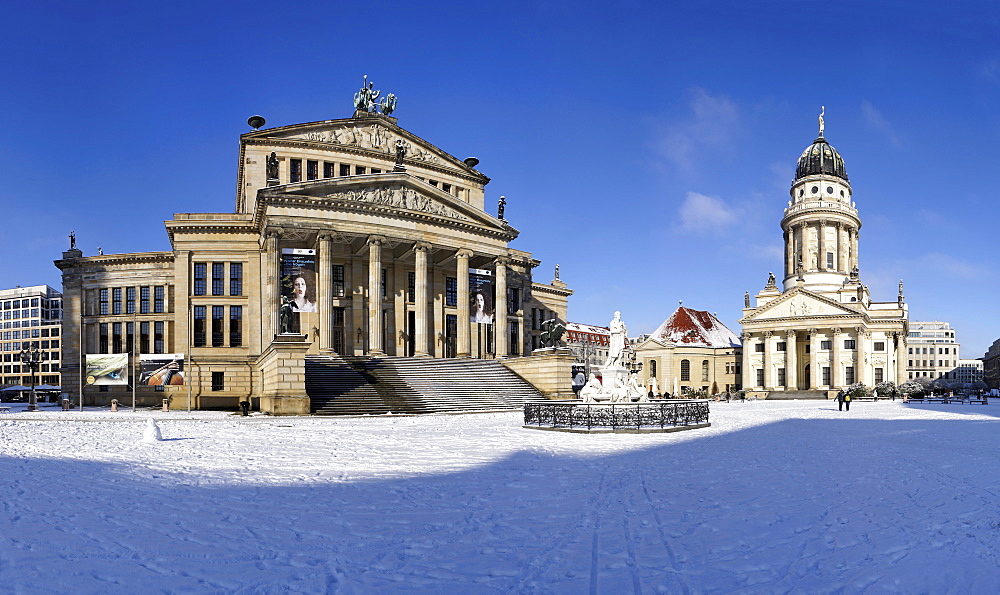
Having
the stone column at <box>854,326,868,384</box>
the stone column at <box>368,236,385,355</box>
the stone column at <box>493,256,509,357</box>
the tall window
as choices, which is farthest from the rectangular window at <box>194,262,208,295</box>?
the stone column at <box>854,326,868,384</box>

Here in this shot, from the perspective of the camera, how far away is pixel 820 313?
324 ft

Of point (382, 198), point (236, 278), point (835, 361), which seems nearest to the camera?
point (382, 198)

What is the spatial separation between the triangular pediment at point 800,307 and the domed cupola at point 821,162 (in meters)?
21.1

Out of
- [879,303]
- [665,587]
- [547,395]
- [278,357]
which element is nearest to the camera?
[665,587]

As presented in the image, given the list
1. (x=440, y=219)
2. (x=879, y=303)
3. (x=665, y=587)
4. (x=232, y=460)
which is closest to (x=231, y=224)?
(x=440, y=219)

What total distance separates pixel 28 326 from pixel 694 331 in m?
154

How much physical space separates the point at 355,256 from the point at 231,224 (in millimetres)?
9523

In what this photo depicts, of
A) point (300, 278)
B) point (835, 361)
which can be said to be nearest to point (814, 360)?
point (835, 361)

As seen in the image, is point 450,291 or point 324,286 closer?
point 324,286

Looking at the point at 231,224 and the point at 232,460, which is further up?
the point at 231,224

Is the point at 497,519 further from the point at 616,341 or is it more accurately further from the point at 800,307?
the point at 800,307

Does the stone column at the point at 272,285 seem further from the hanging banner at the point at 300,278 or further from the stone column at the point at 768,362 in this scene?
the stone column at the point at 768,362

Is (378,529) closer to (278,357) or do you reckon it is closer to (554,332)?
(278,357)

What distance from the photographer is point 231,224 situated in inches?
2174
